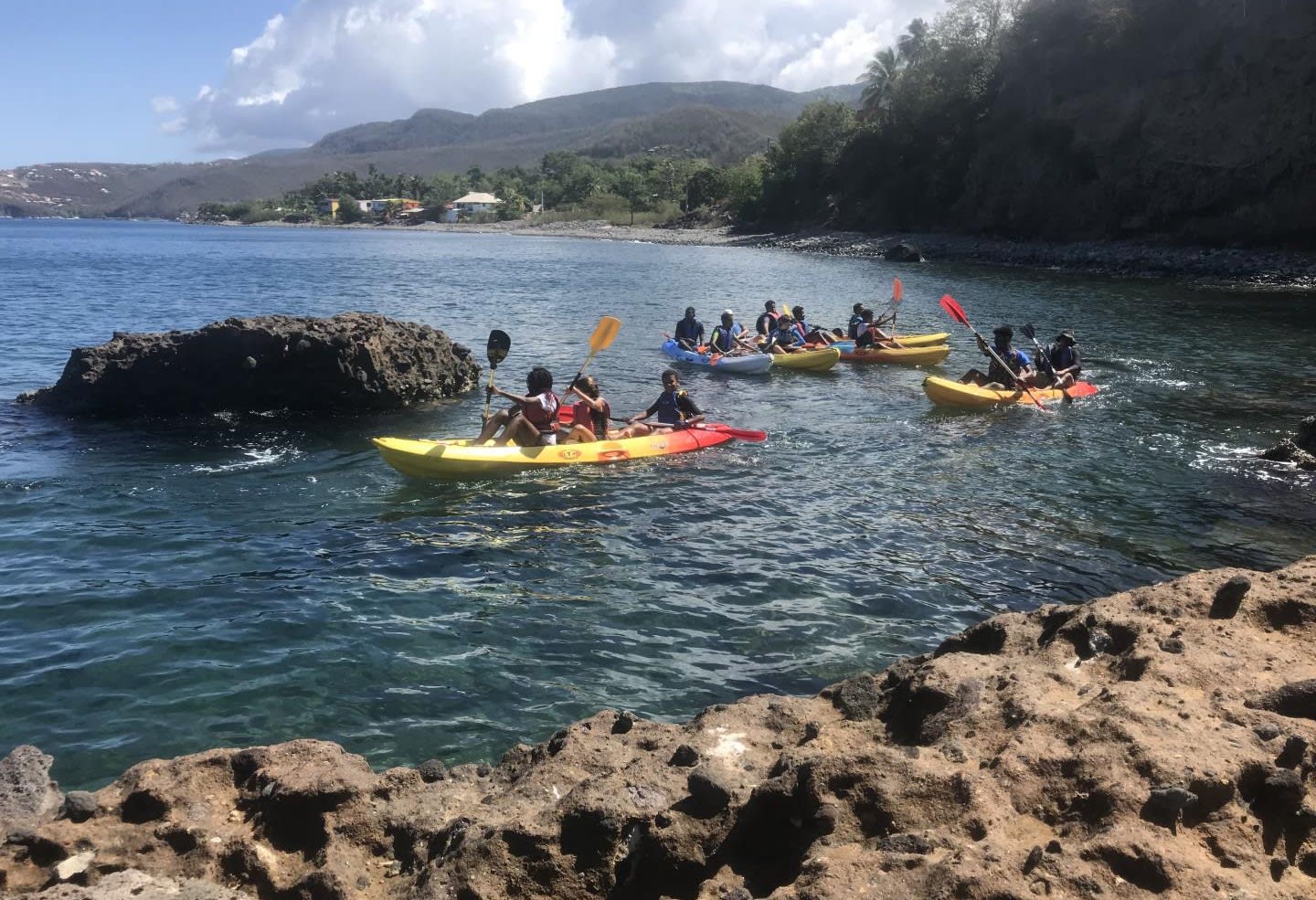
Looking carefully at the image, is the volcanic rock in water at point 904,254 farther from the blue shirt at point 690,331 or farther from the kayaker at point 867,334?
the blue shirt at point 690,331

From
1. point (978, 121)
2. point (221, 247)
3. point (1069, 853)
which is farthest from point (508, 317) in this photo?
point (221, 247)

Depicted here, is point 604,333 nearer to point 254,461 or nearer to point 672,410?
point 672,410

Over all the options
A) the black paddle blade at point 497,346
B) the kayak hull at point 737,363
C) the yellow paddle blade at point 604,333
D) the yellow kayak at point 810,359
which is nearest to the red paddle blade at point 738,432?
the yellow paddle blade at point 604,333

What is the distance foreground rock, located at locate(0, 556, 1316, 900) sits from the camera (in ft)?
10.2

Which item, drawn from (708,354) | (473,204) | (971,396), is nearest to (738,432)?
(971,396)

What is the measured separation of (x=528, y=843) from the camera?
3.59m

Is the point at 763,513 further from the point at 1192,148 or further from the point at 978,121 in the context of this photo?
the point at 978,121

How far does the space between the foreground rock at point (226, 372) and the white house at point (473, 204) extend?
131 meters

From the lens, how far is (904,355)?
2073 cm

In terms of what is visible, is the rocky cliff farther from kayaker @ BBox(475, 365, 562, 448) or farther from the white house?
the white house

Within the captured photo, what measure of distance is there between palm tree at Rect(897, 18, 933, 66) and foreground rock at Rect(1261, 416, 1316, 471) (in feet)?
215

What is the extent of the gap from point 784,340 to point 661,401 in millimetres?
8140

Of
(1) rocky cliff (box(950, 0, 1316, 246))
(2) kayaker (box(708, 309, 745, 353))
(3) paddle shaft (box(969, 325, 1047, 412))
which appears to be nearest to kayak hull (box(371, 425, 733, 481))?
(3) paddle shaft (box(969, 325, 1047, 412))

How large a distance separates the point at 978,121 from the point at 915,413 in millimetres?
55608
